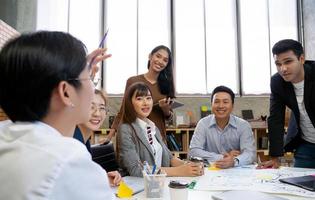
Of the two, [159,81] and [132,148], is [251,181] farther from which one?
[159,81]

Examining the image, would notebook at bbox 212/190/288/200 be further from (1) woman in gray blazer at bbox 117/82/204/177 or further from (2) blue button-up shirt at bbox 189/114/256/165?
(2) blue button-up shirt at bbox 189/114/256/165

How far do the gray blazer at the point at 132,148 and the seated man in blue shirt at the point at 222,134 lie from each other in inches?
22.8

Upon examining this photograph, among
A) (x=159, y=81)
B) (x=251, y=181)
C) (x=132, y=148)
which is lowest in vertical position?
(x=251, y=181)

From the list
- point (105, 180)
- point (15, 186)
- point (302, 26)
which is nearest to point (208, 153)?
point (105, 180)

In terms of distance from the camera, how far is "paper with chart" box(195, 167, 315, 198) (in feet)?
4.04

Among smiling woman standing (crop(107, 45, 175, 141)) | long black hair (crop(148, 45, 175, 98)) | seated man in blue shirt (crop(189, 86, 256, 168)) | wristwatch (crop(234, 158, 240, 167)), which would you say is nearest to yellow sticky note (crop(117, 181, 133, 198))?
wristwatch (crop(234, 158, 240, 167))

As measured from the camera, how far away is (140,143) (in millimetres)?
1756

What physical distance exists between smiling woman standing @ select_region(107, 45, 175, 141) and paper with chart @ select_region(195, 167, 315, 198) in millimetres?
861

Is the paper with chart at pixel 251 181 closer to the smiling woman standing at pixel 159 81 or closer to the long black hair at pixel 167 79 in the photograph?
the smiling woman standing at pixel 159 81

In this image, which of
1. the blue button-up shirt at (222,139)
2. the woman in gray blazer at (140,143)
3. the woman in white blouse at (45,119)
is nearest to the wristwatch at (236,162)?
the blue button-up shirt at (222,139)

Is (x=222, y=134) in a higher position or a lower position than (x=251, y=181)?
higher

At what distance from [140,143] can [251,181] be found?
69 cm

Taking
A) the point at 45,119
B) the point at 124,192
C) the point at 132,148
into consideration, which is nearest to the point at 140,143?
the point at 132,148

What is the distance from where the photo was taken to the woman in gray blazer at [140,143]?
1.58 metres
